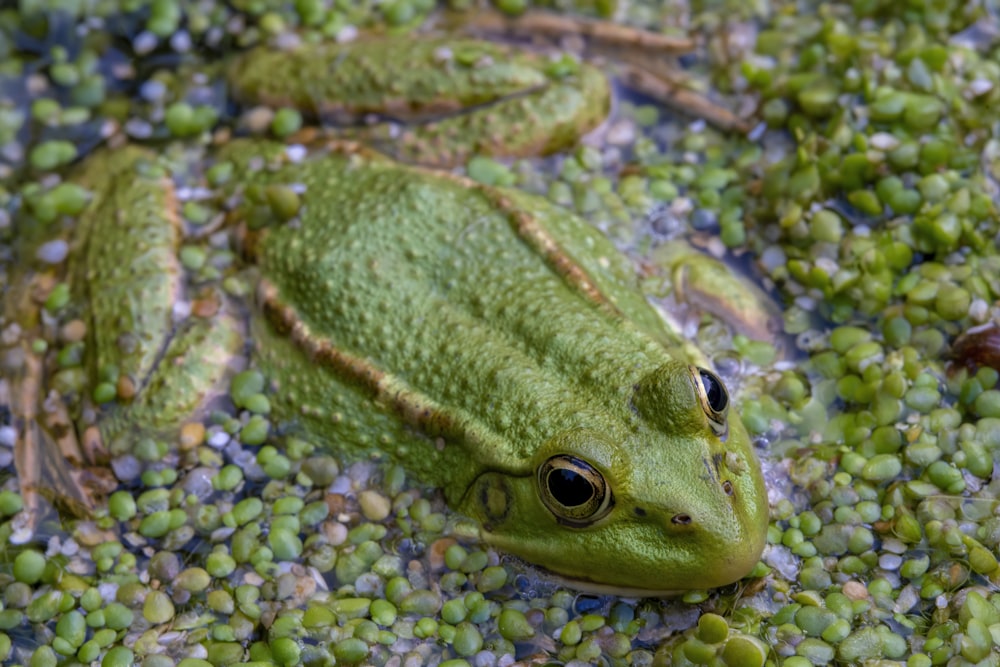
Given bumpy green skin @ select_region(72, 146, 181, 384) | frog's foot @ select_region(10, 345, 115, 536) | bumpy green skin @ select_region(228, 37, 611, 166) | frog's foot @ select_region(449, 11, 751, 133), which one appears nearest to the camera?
frog's foot @ select_region(10, 345, 115, 536)

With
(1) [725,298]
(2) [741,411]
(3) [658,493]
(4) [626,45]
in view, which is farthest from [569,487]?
(4) [626,45]

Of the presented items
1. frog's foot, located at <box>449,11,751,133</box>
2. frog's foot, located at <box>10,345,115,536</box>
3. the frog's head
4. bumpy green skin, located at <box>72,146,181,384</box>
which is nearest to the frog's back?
the frog's head

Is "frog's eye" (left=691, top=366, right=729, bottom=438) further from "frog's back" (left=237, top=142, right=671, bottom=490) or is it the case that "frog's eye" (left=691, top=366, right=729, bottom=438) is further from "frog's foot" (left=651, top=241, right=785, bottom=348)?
"frog's foot" (left=651, top=241, right=785, bottom=348)

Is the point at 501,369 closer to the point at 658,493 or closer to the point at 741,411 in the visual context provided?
the point at 658,493

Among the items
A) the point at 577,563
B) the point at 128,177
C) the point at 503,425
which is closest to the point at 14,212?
the point at 128,177

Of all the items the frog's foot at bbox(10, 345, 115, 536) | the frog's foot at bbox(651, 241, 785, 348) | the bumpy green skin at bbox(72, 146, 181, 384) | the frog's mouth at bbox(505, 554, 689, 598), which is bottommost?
the frog's foot at bbox(10, 345, 115, 536)

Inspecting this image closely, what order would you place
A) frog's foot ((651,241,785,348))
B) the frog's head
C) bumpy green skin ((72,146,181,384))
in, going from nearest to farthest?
the frog's head → bumpy green skin ((72,146,181,384)) → frog's foot ((651,241,785,348))
